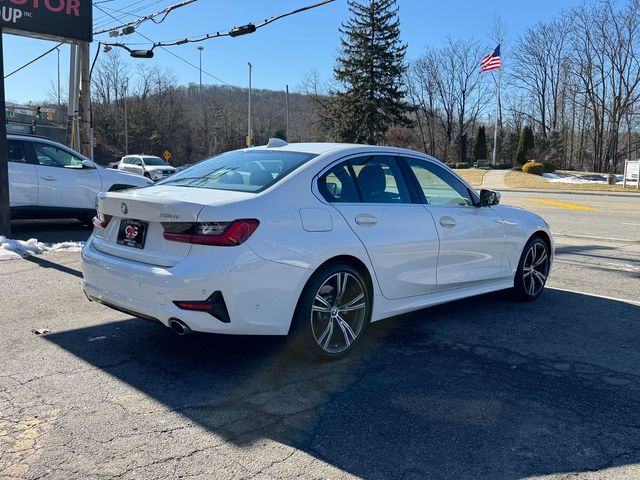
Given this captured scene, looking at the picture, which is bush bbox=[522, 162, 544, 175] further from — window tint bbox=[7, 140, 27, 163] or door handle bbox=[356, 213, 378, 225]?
door handle bbox=[356, 213, 378, 225]

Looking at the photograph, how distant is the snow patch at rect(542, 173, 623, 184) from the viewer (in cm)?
4283

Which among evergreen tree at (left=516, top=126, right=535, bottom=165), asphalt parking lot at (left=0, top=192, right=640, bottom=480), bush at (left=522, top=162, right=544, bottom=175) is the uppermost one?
evergreen tree at (left=516, top=126, right=535, bottom=165)

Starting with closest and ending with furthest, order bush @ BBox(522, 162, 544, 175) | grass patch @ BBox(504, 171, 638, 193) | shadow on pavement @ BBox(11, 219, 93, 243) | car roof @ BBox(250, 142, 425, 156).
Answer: car roof @ BBox(250, 142, 425, 156) → shadow on pavement @ BBox(11, 219, 93, 243) → grass patch @ BBox(504, 171, 638, 193) → bush @ BBox(522, 162, 544, 175)

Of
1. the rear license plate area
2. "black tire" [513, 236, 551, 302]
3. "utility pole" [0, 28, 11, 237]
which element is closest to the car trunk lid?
the rear license plate area

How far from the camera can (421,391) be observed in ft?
12.9

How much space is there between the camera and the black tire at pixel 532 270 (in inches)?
251

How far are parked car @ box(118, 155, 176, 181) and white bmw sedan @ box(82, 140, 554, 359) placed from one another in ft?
96.7

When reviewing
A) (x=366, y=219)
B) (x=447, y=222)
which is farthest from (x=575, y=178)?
(x=366, y=219)

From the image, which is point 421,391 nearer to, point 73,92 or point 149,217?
point 149,217

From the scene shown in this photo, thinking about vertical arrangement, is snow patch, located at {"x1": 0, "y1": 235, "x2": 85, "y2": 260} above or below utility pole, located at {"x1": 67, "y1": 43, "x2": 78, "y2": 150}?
below

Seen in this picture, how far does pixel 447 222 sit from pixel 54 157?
8267mm

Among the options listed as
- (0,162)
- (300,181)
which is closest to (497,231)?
(300,181)

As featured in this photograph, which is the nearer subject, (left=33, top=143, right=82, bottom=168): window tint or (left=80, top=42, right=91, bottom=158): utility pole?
(left=33, top=143, right=82, bottom=168): window tint

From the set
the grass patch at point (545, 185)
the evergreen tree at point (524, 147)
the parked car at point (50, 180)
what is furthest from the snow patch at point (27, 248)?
the evergreen tree at point (524, 147)
